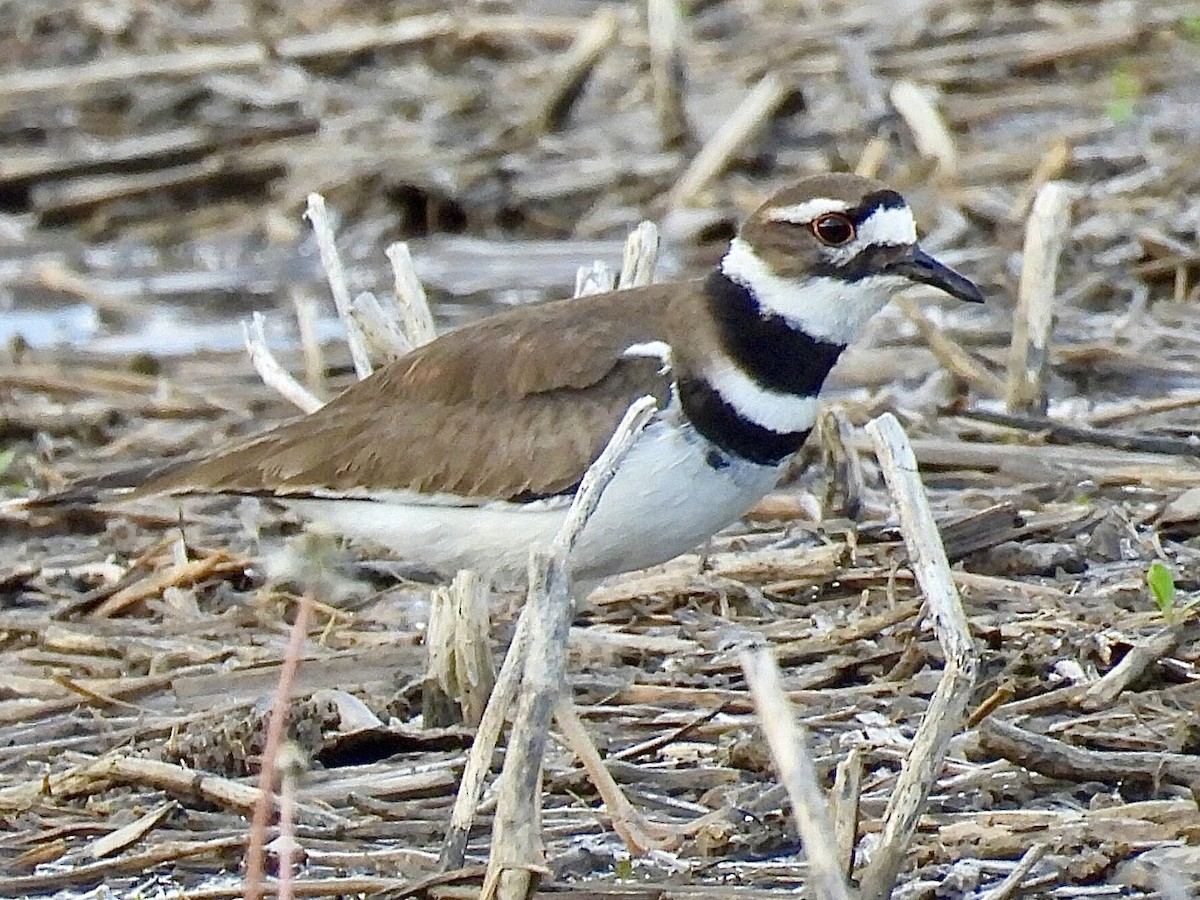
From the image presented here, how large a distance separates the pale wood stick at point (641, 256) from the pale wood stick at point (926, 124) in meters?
3.07

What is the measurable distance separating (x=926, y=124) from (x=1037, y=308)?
106 inches

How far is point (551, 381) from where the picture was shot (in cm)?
477

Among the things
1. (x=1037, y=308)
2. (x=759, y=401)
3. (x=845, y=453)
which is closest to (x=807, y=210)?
(x=759, y=401)

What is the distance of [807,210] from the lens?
15.4 ft

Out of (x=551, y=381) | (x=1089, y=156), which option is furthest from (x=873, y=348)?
(x=551, y=381)

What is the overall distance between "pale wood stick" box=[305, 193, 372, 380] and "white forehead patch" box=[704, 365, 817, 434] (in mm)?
1026

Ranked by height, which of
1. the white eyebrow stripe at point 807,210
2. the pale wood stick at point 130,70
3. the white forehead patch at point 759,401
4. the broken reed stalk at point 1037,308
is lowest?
the white forehead patch at point 759,401

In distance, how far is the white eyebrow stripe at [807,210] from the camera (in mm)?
4676

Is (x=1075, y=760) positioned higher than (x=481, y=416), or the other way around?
(x=481, y=416)

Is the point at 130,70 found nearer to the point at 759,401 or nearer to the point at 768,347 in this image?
the point at 768,347

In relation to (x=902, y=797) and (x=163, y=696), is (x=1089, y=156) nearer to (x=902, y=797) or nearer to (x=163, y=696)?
(x=163, y=696)

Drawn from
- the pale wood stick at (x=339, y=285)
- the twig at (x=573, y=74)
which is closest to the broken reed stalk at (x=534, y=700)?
the pale wood stick at (x=339, y=285)

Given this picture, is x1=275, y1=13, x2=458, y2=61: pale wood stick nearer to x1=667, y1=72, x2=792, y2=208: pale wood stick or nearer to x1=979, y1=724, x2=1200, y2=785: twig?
x1=667, y1=72, x2=792, y2=208: pale wood stick

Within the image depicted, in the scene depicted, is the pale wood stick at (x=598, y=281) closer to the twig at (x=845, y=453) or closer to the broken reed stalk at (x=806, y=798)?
the twig at (x=845, y=453)
